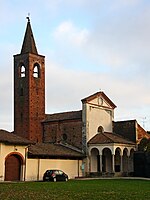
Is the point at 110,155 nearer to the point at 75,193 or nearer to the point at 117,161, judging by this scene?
the point at 117,161

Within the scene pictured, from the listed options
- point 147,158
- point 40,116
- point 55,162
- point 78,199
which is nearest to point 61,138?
point 40,116

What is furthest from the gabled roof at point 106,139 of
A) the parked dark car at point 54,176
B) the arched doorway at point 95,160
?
the parked dark car at point 54,176

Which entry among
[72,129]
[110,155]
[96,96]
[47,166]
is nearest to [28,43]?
[96,96]

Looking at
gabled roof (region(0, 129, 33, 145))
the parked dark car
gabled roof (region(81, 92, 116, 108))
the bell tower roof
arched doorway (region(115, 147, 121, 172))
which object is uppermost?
the bell tower roof

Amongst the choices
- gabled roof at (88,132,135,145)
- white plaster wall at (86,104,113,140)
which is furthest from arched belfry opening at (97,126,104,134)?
gabled roof at (88,132,135,145)

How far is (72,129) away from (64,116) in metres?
2.43

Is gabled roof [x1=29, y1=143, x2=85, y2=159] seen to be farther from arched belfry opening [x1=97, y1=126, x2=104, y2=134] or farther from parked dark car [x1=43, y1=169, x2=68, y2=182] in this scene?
arched belfry opening [x1=97, y1=126, x2=104, y2=134]

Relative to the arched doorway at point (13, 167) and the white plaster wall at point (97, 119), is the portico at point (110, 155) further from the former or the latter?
the arched doorway at point (13, 167)

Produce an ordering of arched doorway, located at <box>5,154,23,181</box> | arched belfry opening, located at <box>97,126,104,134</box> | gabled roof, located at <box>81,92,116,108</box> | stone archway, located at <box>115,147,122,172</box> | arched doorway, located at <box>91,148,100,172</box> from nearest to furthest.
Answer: arched doorway, located at <box>5,154,23,181</box> < gabled roof, located at <box>81,92,116,108</box> < arched doorway, located at <box>91,148,100,172</box> < stone archway, located at <box>115,147,122,172</box> < arched belfry opening, located at <box>97,126,104,134</box>

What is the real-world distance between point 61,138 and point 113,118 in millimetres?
7808

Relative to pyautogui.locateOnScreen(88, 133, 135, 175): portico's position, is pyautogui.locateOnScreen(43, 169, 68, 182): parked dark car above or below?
below

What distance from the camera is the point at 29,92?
51594mm

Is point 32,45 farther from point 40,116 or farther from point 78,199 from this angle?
point 78,199

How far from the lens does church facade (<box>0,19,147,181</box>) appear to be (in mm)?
47562
